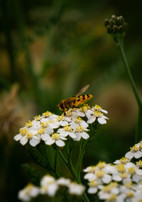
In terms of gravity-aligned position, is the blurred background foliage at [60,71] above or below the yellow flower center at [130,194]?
above

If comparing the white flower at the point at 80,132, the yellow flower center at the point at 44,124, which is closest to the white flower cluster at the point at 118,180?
the white flower at the point at 80,132

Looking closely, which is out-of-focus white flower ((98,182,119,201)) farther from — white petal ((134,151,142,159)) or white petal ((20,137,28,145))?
white petal ((20,137,28,145))

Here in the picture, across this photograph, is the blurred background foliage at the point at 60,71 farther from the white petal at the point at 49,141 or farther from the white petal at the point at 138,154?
the white petal at the point at 138,154

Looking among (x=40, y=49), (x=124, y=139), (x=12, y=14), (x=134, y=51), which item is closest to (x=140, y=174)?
(x=124, y=139)

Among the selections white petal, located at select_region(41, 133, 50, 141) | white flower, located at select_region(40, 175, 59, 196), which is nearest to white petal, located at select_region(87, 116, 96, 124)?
white petal, located at select_region(41, 133, 50, 141)

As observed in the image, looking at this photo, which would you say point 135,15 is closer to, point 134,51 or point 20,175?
point 134,51

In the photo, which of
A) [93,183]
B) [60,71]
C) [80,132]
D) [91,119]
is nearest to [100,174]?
[93,183]

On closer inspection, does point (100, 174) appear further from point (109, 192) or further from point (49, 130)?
point (49, 130)
